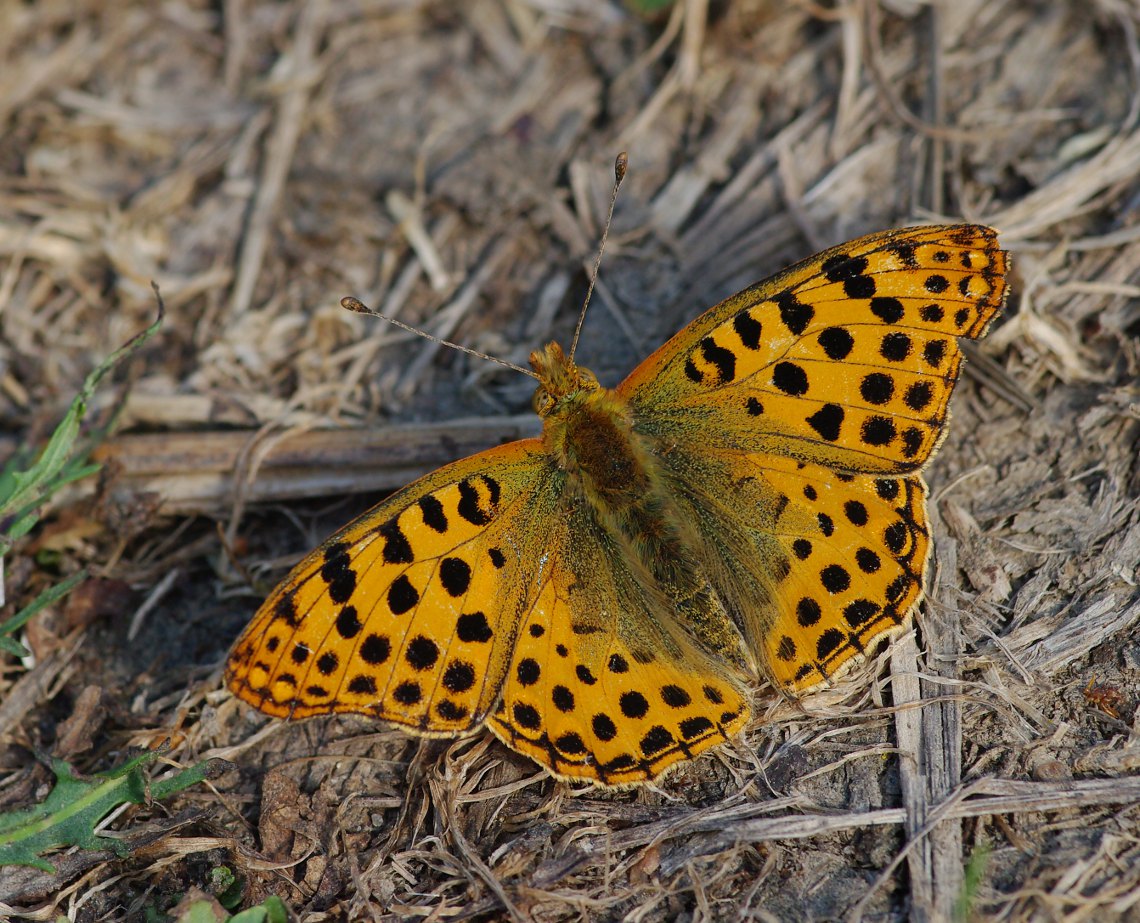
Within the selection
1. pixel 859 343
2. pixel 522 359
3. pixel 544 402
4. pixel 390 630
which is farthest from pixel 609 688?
pixel 522 359

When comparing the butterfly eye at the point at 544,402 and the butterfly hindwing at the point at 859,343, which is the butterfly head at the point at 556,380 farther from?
the butterfly hindwing at the point at 859,343

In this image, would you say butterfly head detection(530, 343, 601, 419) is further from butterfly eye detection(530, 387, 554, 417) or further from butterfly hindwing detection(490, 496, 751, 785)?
butterfly hindwing detection(490, 496, 751, 785)

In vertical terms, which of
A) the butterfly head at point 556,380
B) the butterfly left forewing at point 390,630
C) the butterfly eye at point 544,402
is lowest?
the butterfly left forewing at point 390,630

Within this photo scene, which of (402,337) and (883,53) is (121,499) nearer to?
(402,337)

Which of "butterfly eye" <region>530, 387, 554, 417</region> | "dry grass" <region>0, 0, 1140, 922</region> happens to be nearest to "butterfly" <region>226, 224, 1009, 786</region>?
"butterfly eye" <region>530, 387, 554, 417</region>

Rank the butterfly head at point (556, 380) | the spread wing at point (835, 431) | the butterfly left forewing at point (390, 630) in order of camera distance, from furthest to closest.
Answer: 1. the butterfly head at point (556, 380)
2. the spread wing at point (835, 431)
3. the butterfly left forewing at point (390, 630)

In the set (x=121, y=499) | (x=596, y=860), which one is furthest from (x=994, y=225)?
(x=121, y=499)

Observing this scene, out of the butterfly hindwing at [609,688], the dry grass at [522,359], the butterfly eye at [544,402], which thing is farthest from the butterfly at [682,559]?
the dry grass at [522,359]
